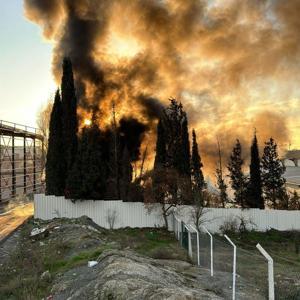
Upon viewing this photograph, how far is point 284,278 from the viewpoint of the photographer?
1186cm

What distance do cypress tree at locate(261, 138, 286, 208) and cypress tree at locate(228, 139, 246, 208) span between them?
2386mm

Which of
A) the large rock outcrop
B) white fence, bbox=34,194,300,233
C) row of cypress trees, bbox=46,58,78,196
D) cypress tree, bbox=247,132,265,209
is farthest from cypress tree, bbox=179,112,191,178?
the large rock outcrop

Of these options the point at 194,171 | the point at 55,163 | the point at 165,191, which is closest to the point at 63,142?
the point at 55,163

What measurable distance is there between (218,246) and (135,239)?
41.3ft

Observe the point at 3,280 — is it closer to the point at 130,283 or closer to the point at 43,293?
the point at 43,293

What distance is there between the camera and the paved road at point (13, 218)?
2576cm

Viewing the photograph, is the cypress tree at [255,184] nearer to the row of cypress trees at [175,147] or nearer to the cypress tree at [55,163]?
the row of cypress trees at [175,147]

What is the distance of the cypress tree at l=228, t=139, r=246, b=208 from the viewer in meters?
37.1

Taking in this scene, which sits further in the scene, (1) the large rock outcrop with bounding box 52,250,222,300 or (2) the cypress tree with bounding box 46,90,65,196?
(2) the cypress tree with bounding box 46,90,65,196

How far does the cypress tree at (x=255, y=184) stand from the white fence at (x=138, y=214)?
16.6ft

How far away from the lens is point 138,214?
94.3 ft

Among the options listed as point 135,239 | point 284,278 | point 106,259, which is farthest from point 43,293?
point 135,239

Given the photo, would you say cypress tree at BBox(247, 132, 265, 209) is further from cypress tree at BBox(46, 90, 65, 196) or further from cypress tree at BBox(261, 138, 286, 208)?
cypress tree at BBox(46, 90, 65, 196)

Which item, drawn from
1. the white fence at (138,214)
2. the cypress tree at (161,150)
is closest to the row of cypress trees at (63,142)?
the white fence at (138,214)
